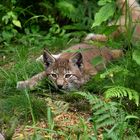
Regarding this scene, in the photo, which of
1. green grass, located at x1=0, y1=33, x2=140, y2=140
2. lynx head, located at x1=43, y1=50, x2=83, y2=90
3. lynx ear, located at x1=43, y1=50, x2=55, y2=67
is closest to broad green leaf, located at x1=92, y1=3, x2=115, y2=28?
green grass, located at x1=0, y1=33, x2=140, y2=140

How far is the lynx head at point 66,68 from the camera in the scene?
23.8 feet

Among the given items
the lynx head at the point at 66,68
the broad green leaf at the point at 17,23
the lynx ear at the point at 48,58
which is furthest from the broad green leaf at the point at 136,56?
the broad green leaf at the point at 17,23

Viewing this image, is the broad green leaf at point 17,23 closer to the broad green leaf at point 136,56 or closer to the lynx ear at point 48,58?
the lynx ear at point 48,58

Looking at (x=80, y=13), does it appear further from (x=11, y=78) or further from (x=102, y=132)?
(x=102, y=132)

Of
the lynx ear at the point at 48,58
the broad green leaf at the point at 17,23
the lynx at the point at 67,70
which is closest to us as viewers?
the lynx at the point at 67,70

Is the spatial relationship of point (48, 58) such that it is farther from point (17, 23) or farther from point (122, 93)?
point (17, 23)

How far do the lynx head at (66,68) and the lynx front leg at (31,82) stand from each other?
0.11 m

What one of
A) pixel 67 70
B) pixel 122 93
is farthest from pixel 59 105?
pixel 67 70

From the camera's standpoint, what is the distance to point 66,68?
24.2 feet

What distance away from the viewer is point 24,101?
19.9 feet

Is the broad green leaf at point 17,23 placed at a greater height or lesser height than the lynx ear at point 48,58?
lesser

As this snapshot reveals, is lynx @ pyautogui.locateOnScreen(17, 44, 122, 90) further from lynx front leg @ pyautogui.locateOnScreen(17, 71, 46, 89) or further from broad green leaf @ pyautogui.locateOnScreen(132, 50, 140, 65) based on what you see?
broad green leaf @ pyautogui.locateOnScreen(132, 50, 140, 65)

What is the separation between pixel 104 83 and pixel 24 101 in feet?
3.65

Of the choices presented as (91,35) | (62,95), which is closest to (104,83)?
(62,95)
